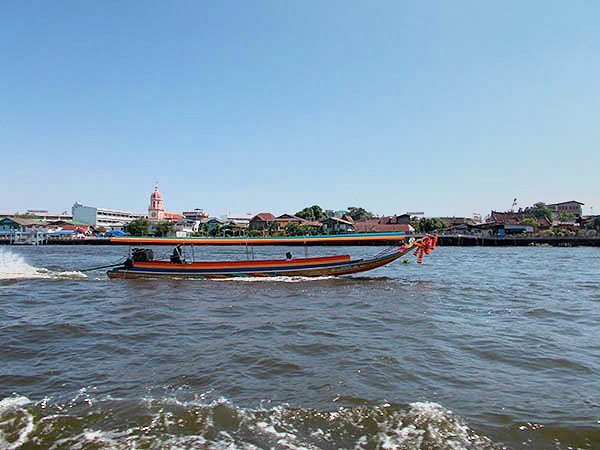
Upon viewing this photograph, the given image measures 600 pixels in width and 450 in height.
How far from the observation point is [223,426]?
16.0 ft

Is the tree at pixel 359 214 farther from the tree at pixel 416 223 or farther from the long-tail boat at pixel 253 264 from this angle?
the long-tail boat at pixel 253 264

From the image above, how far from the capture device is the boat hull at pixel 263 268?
18500 millimetres

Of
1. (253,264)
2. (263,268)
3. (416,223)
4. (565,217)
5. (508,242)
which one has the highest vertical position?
(565,217)

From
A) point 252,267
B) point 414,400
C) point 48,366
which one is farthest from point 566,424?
point 252,267

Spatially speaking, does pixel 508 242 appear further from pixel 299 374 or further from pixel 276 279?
pixel 299 374

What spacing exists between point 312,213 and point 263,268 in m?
78.0

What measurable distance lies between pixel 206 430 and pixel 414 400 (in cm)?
272

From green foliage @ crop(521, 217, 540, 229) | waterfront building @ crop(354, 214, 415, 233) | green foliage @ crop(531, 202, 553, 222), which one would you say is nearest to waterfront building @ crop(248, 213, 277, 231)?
waterfront building @ crop(354, 214, 415, 233)

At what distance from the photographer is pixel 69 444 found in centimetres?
451

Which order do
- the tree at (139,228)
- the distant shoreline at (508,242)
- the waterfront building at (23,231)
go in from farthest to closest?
the tree at (139,228) → the waterfront building at (23,231) → the distant shoreline at (508,242)

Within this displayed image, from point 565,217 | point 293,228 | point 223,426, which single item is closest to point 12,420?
point 223,426

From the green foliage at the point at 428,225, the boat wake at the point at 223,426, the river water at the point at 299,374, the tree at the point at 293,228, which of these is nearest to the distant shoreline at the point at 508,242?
the green foliage at the point at 428,225

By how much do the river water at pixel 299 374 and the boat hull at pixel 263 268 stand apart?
5.02 m

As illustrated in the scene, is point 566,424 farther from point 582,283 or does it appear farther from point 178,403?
point 582,283
